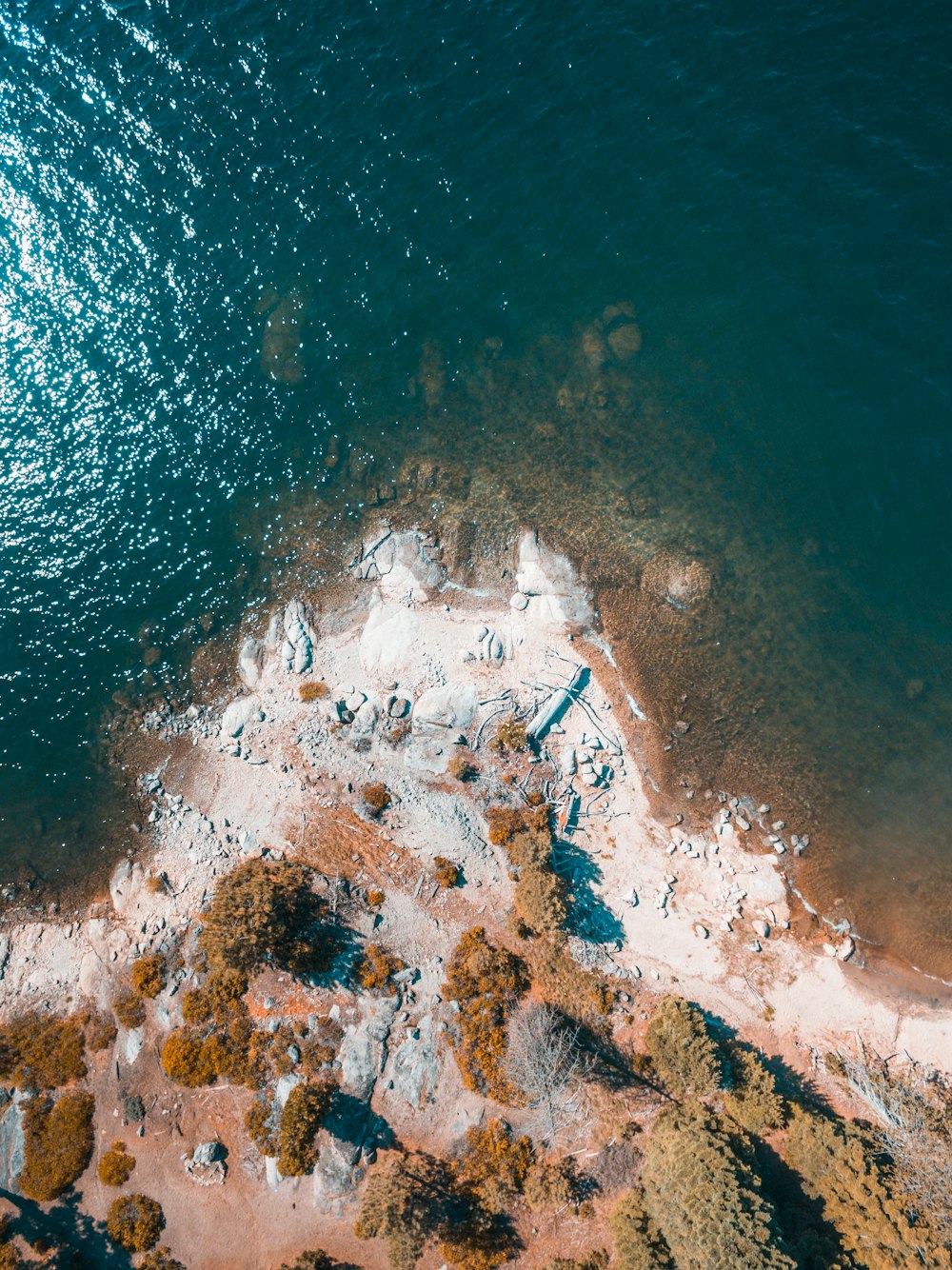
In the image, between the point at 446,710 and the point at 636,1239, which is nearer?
the point at 636,1239

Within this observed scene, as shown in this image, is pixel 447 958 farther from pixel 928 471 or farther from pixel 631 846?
pixel 928 471

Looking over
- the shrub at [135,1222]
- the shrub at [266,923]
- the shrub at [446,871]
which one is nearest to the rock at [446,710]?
the shrub at [446,871]

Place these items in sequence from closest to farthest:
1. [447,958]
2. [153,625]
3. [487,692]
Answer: [447,958] → [487,692] → [153,625]

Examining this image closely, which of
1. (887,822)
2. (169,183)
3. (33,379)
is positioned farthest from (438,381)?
(887,822)

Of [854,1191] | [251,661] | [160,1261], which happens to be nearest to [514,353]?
[251,661]

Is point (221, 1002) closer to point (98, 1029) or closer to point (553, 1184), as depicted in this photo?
point (98, 1029)

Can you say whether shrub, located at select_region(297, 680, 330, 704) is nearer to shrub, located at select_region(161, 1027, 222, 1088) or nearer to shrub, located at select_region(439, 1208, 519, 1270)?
shrub, located at select_region(161, 1027, 222, 1088)
